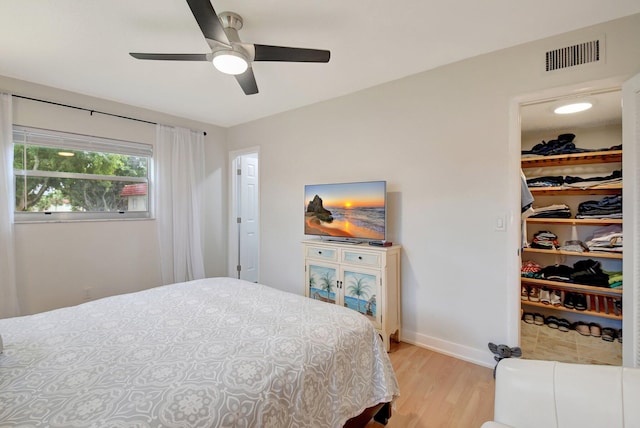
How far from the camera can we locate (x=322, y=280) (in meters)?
2.96

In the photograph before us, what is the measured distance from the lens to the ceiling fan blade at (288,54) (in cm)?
171

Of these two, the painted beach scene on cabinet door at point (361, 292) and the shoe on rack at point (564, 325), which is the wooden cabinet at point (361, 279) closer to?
the painted beach scene on cabinet door at point (361, 292)

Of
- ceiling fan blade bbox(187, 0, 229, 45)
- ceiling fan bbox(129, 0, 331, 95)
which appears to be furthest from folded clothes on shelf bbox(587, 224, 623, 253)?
ceiling fan blade bbox(187, 0, 229, 45)

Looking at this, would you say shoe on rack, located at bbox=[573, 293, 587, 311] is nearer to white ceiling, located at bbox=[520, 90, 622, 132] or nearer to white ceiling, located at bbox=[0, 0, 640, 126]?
white ceiling, located at bbox=[520, 90, 622, 132]

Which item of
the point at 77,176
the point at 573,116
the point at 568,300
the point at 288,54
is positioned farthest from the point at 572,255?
the point at 77,176

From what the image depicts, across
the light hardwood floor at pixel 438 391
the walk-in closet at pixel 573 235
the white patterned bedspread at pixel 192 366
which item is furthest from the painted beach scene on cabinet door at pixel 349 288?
the walk-in closet at pixel 573 235

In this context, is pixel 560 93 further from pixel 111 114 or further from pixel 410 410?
pixel 111 114

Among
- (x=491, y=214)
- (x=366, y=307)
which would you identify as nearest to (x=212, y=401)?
(x=366, y=307)

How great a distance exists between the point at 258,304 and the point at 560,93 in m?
2.57

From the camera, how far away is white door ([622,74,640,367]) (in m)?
1.65

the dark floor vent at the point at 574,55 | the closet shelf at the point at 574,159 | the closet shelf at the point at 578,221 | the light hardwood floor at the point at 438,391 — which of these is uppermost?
the dark floor vent at the point at 574,55

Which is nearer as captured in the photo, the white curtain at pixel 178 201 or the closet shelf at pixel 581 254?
the closet shelf at pixel 581 254

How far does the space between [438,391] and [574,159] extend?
110 inches

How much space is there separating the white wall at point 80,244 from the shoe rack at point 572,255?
4.52 m
